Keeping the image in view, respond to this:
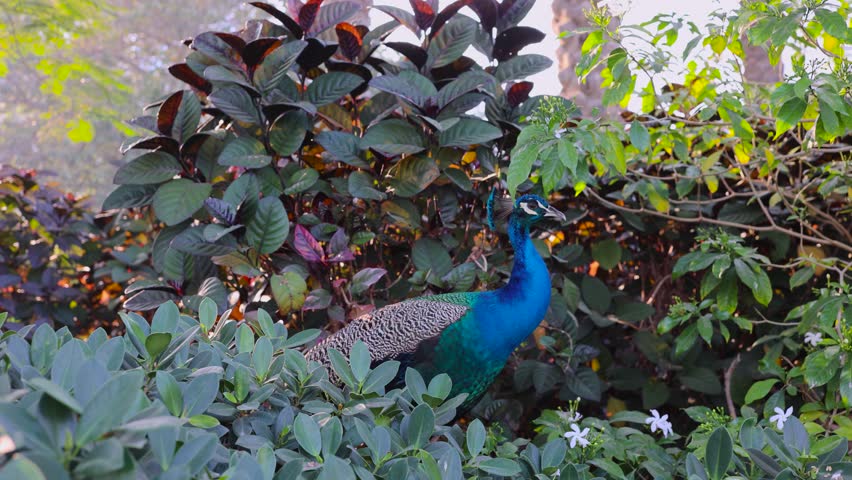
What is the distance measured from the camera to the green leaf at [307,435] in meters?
1.33


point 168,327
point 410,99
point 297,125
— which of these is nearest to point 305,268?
point 297,125

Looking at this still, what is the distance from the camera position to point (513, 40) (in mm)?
3340

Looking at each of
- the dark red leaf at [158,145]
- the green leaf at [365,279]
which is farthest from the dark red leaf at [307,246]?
the dark red leaf at [158,145]

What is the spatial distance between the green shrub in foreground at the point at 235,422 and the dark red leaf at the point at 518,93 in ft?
5.33

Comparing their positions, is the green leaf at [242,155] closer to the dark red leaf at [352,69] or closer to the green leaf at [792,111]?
the dark red leaf at [352,69]

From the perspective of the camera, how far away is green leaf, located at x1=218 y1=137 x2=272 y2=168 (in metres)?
2.98

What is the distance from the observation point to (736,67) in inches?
119

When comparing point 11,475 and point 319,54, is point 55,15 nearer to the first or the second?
point 319,54

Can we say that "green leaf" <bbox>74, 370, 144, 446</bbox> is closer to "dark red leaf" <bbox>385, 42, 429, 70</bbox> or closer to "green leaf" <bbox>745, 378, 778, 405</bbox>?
"green leaf" <bbox>745, 378, 778, 405</bbox>

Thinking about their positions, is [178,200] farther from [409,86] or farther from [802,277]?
[802,277]

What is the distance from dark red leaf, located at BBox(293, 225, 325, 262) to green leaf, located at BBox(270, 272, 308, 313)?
114 millimetres

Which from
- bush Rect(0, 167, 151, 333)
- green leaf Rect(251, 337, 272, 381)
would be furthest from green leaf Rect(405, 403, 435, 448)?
bush Rect(0, 167, 151, 333)

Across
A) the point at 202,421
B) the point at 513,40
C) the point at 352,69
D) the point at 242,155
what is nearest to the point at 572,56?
the point at 513,40

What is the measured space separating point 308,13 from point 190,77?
24.1 inches
